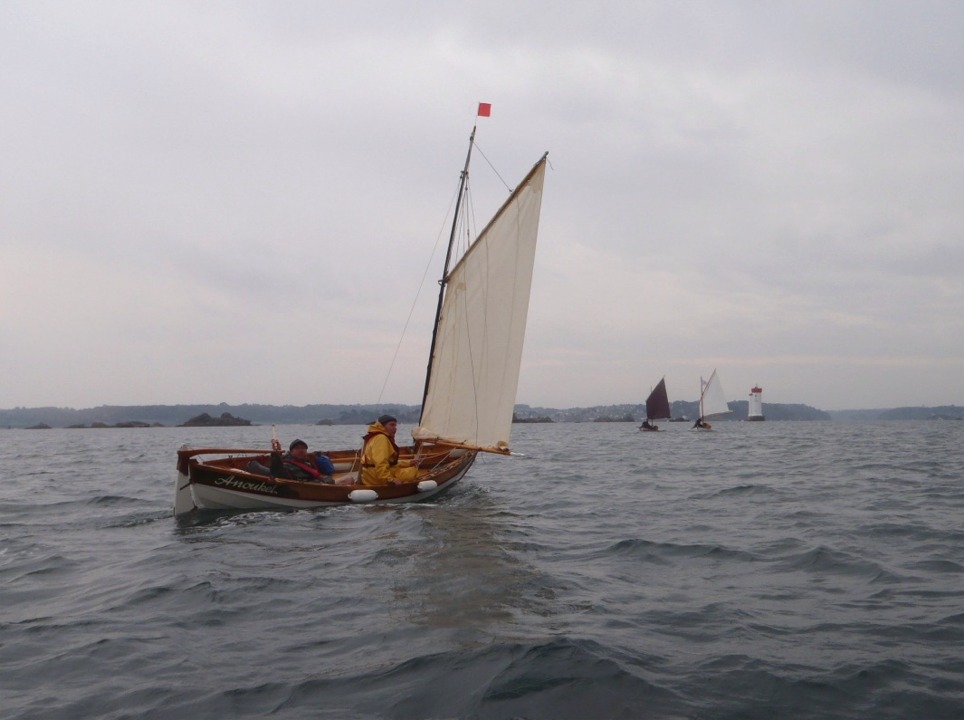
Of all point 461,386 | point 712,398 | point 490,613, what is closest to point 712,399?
point 712,398

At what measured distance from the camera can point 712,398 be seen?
101625mm

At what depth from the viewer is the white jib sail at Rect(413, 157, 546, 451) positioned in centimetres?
1748

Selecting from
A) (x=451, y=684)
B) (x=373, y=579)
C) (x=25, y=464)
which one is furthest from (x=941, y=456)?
(x=25, y=464)

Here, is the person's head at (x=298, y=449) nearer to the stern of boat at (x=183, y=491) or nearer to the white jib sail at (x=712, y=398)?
the stern of boat at (x=183, y=491)

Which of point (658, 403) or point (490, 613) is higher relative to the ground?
point (658, 403)

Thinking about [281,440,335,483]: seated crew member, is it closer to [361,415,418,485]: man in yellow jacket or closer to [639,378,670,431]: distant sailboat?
[361,415,418,485]: man in yellow jacket

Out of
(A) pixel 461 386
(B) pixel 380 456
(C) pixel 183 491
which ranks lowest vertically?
(C) pixel 183 491

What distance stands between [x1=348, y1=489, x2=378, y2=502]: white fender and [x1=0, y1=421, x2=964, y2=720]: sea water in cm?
21

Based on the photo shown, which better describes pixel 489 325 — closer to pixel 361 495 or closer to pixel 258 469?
pixel 361 495

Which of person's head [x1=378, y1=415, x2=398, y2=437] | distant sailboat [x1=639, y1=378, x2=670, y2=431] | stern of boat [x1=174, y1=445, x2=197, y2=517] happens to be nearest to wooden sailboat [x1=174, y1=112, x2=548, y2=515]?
stern of boat [x1=174, y1=445, x2=197, y2=517]

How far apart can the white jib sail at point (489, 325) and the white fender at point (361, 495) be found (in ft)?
10.6

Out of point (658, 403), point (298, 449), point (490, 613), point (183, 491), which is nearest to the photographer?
point (490, 613)

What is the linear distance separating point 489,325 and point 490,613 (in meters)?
10.7

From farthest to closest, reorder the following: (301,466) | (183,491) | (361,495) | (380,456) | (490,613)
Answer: (301,466)
(380,456)
(361,495)
(183,491)
(490,613)
